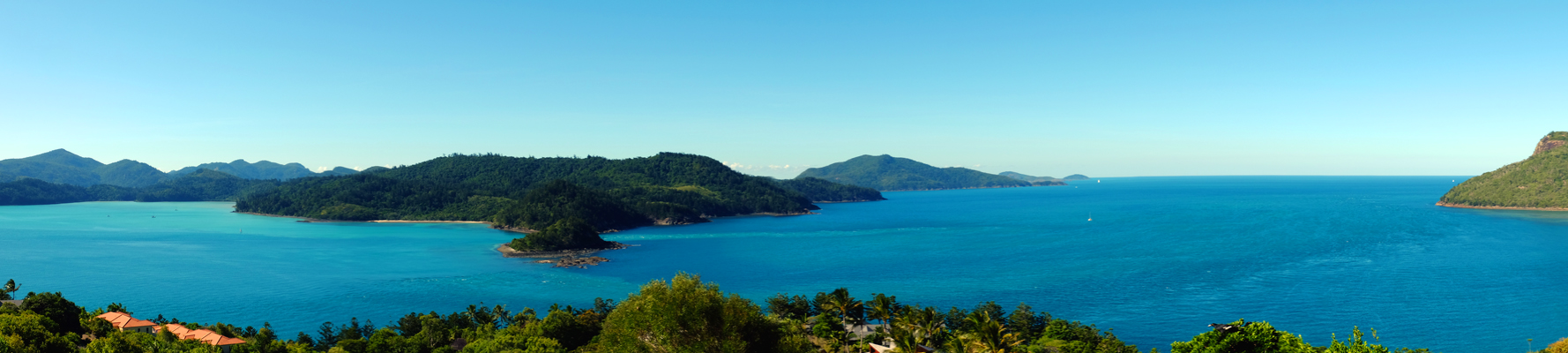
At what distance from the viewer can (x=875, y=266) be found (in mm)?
120125

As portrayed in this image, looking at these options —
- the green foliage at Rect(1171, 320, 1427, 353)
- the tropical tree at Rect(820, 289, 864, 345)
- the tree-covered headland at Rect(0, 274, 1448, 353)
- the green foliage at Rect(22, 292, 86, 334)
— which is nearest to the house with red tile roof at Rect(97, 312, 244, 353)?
the tree-covered headland at Rect(0, 274, 1448, 353)

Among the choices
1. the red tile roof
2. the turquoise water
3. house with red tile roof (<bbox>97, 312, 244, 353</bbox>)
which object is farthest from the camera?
the turquoise water

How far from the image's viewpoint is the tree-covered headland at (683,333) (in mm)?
37719

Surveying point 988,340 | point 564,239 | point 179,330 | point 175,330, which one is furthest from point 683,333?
point 564,239

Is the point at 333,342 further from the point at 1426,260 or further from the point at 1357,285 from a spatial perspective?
the point at 1426,260

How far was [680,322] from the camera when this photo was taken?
38.1 meters

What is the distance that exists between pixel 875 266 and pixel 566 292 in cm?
5067

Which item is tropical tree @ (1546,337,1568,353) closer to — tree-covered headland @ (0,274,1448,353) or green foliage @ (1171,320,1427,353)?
tree-covered headland @ (0,274,1448,353)

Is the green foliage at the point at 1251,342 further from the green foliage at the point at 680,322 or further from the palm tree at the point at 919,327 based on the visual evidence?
the green foliage at the point at 680,322

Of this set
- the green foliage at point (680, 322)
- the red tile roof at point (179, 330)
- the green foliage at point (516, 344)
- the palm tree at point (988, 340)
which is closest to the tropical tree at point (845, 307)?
the palm tree at point (988, 340)

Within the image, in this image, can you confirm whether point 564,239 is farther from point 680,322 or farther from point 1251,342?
point 1251,342

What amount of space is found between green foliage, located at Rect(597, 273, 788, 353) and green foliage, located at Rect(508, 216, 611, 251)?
364ft

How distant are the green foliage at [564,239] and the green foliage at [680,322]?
364ft

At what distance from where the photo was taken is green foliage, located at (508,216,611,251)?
144m
